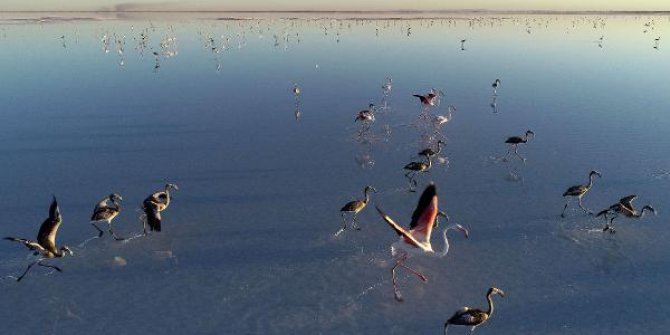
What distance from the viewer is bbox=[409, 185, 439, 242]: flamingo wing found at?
341 inches

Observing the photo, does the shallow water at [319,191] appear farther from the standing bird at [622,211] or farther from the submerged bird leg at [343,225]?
the standing bird at [622,211]

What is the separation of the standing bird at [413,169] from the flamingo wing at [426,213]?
410 centimetres

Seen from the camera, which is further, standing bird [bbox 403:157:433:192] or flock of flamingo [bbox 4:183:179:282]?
standing bird [bbox 403:157:433:192]

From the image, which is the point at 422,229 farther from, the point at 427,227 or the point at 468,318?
the point at 468,318

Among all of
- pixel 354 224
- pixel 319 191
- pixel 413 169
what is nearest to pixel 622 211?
pixel 413 169

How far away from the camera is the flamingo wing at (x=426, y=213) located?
866 centimetres

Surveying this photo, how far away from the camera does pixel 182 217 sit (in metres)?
11.8

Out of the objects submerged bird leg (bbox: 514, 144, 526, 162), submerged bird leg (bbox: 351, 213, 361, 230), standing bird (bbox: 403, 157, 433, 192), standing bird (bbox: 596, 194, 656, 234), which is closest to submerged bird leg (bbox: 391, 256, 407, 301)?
submerged bird leg (bbox: 351, 213, 361, 230)

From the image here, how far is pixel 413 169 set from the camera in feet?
42.8

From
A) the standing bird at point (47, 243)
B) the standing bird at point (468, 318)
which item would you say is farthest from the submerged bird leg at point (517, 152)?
the standing bird at point (47, 243)

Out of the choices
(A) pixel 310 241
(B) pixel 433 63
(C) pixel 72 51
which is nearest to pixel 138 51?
(C) pixel 72 51

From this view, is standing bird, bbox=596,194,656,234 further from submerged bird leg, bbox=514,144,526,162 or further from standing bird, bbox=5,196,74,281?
standing bird, bbox=5,196,74,281

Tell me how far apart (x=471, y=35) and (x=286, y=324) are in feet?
→ 133

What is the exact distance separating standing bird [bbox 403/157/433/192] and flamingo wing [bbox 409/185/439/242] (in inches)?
162
